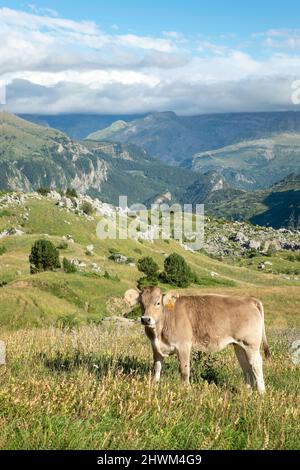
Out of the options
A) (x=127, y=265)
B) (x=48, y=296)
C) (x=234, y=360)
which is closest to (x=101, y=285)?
(x=48, y=296)

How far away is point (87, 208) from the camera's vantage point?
403ft

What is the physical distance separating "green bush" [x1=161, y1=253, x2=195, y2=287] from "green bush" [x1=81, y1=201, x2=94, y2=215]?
42702 millimetres

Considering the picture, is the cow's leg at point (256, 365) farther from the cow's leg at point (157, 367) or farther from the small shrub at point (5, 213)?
the small shrub at point (5, 213)

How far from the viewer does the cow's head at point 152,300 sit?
1078 cm

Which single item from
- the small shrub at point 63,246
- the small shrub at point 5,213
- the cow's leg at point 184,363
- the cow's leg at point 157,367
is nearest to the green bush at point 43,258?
the small shrub at point 63,246

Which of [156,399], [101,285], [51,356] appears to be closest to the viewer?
[156,399]

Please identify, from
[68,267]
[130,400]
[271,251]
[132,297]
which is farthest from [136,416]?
[271,251]

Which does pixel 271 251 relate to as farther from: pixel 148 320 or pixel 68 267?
pixel 148 320

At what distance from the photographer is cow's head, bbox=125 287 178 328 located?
35.4 feet

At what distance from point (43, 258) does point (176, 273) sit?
21.5 meters
